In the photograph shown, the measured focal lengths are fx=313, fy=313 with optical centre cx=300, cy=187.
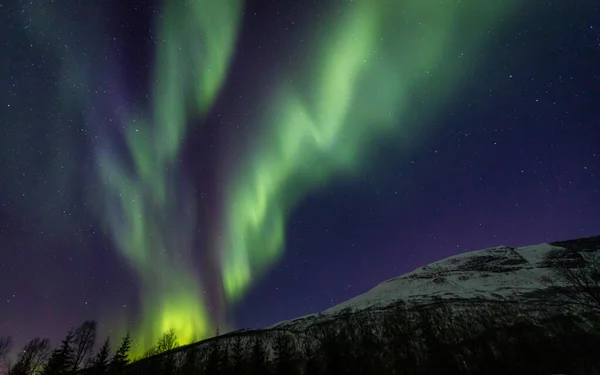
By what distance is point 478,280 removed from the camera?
140 meters

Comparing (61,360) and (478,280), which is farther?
(478,280)

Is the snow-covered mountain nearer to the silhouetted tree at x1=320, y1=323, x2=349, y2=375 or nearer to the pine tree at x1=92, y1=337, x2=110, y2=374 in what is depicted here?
the silhouetted tree at x1=320, y1=323, x2=349, y2=375

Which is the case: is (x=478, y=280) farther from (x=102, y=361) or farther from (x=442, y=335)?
(x=102, y=361)

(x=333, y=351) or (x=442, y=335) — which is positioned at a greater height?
(x=333, y=351)

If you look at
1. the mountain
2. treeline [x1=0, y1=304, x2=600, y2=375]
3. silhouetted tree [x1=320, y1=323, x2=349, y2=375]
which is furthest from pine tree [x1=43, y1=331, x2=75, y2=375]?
silhouetted tree [x1=320, y1=323, x2=349, y2=375]

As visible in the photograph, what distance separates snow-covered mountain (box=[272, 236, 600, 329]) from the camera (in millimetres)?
118188

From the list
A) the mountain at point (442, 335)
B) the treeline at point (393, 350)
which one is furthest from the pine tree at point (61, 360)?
the mountain at point (442, 335)

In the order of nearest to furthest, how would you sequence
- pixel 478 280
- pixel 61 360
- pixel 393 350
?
pixel 61 360 → pixel 393 350 → pixel 478 280

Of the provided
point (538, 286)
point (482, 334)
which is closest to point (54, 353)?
point (482, 334)

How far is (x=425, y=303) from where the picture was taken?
11894 cm

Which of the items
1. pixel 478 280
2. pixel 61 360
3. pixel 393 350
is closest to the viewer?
pixel 61 360

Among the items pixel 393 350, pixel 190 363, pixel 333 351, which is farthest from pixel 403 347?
pixel 190 363

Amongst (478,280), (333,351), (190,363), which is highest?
(478,280)

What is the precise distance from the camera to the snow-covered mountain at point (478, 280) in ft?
388
